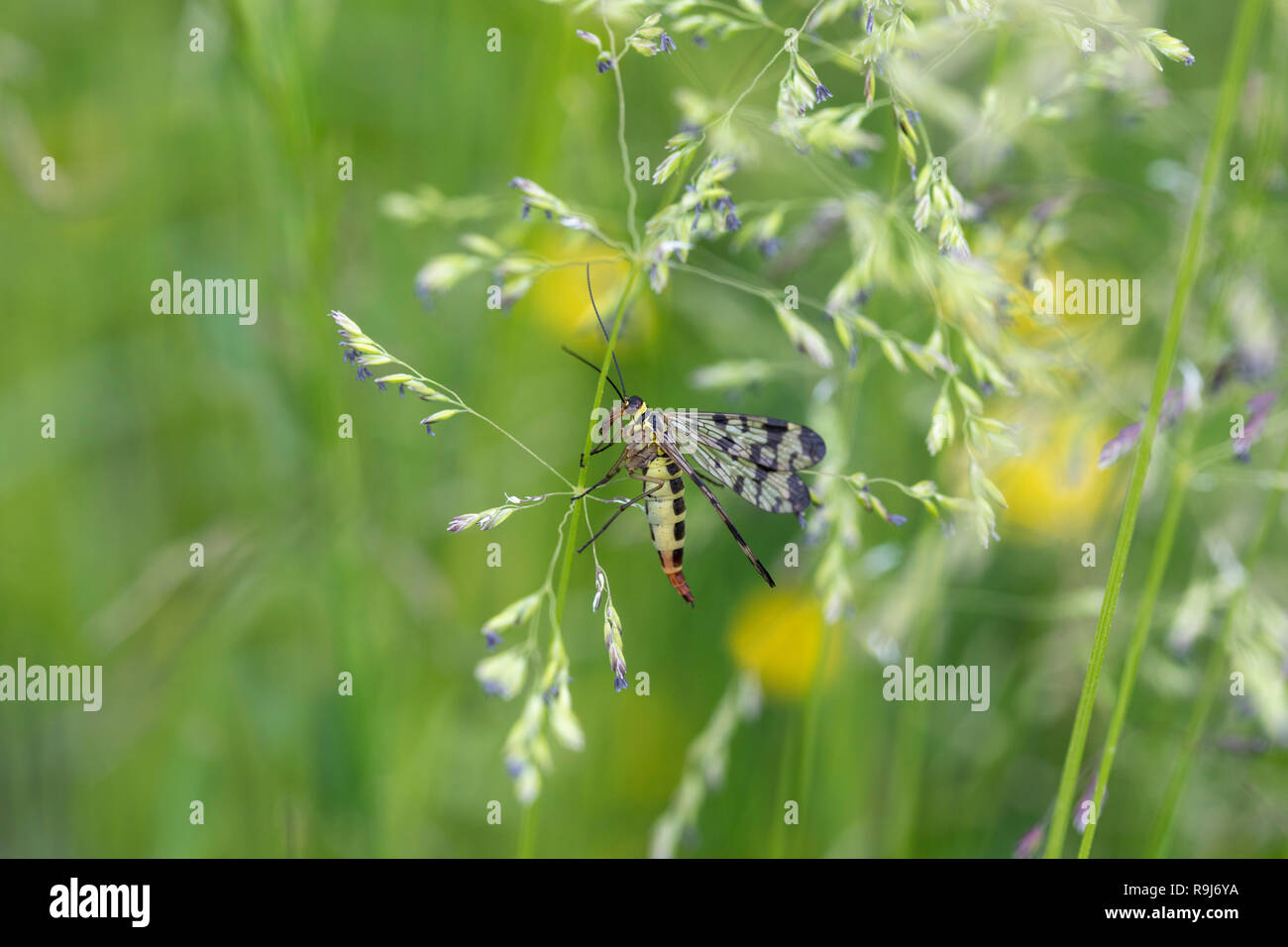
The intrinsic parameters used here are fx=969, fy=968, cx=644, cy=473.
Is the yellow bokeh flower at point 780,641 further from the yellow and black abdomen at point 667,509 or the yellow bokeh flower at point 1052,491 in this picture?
the yellow and black abdomen at point 667,509

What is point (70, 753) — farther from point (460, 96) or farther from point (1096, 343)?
point (1096, 343)

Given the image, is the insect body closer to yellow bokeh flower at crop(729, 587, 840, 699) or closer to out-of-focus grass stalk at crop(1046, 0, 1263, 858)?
out-of-focus grass stalk at crop(1046, 0, 1263, 858)

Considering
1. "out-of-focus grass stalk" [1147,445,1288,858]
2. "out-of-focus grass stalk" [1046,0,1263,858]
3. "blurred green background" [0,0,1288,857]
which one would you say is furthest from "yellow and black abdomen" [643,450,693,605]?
"out-of-focus grass stalk" [1147,445,1288,858]

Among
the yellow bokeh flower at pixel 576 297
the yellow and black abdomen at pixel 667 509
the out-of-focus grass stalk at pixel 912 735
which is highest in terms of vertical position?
the yellow bokeh flower at pixel 576 297

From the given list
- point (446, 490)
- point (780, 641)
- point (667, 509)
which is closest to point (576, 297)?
point (446, 490)

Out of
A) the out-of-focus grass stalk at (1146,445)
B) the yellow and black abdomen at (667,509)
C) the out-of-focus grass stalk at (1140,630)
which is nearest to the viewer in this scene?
the out-of-focus grass stalk at (1146,445)

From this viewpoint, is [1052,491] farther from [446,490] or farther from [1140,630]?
[446,490]

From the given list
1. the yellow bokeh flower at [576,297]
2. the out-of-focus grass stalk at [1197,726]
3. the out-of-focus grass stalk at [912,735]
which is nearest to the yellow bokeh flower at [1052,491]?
the out-of-focus grass stalk at [912,735]

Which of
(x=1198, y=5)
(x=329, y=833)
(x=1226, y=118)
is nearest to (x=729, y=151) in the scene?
(x=1226, y=118)
